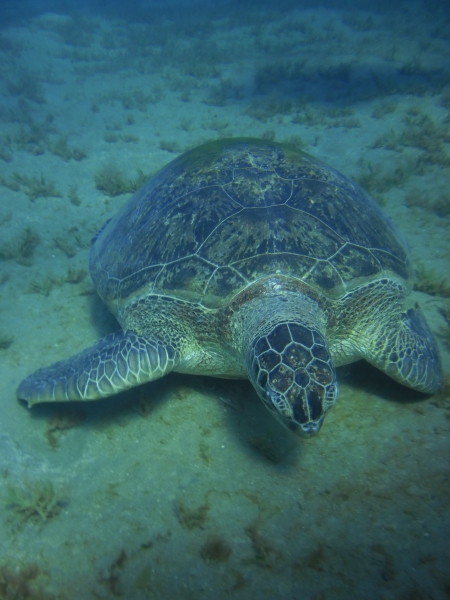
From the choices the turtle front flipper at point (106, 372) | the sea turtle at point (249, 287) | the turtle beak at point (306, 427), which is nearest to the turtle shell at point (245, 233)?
the sea turtle at point (249, 287)

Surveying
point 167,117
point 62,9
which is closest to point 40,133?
point 167,117

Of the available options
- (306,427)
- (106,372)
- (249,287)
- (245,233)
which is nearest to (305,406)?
(306,427)

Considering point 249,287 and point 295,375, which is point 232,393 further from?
point 295,375

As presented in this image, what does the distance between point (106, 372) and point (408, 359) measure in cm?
270

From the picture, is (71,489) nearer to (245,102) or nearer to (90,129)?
(90,129)

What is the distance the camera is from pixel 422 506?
2.40 meters

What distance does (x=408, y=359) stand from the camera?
3.07m

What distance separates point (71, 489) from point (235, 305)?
206 centimetres

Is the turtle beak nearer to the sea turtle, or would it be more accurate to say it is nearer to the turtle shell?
the sea turtle

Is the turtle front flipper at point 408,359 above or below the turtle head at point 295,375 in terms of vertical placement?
below

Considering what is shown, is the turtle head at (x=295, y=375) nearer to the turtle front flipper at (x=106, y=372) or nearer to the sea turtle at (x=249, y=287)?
the sea turtle at (x=249, y=287)

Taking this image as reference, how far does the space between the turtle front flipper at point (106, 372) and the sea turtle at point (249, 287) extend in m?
0.01

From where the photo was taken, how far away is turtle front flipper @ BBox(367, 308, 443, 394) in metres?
A: 3.04

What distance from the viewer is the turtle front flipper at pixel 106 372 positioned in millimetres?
3094
